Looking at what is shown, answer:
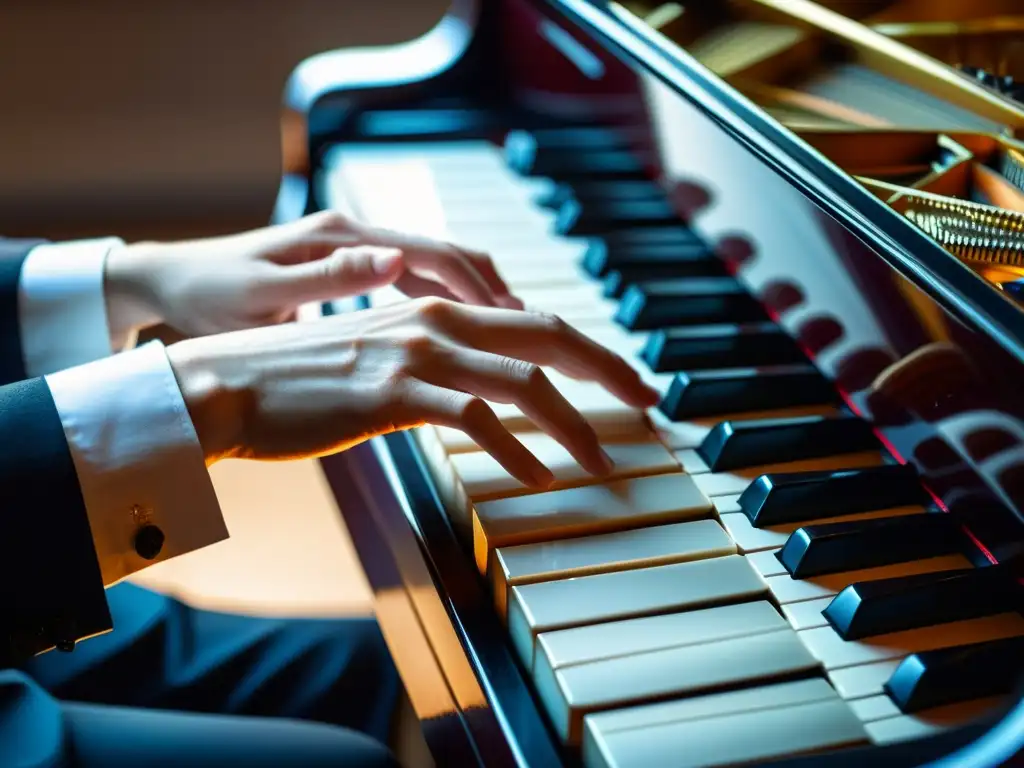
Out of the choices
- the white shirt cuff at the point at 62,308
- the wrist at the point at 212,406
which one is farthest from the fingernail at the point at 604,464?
the white shirt cuff at the point at 62,308

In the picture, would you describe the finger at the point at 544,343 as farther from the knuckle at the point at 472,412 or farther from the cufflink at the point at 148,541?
the cufflink at the point at 148,541

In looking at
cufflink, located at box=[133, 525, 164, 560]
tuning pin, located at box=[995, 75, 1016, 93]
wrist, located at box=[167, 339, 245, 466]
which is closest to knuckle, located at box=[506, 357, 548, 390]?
wrist, located at box=[167, 339, 245, 466]

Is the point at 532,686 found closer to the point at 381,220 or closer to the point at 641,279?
the point at 641,279

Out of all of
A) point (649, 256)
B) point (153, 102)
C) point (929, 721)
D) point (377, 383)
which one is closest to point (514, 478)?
point (377, 383)

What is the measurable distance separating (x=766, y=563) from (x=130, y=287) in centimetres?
86

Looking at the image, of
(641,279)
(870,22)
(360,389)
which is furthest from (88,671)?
(870,22)

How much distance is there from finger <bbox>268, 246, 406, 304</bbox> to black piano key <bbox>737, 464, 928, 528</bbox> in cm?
44

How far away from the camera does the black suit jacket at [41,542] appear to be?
831mm

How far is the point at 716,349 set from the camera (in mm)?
1093

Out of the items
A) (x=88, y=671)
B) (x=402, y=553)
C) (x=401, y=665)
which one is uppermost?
(x=402, y=553)

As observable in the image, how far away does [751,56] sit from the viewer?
1.34m

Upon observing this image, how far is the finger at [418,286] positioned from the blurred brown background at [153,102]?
2.14 metres

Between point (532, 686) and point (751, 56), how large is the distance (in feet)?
3.03

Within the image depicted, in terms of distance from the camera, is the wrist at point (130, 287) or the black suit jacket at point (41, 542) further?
the wrist at point (130, 287)
